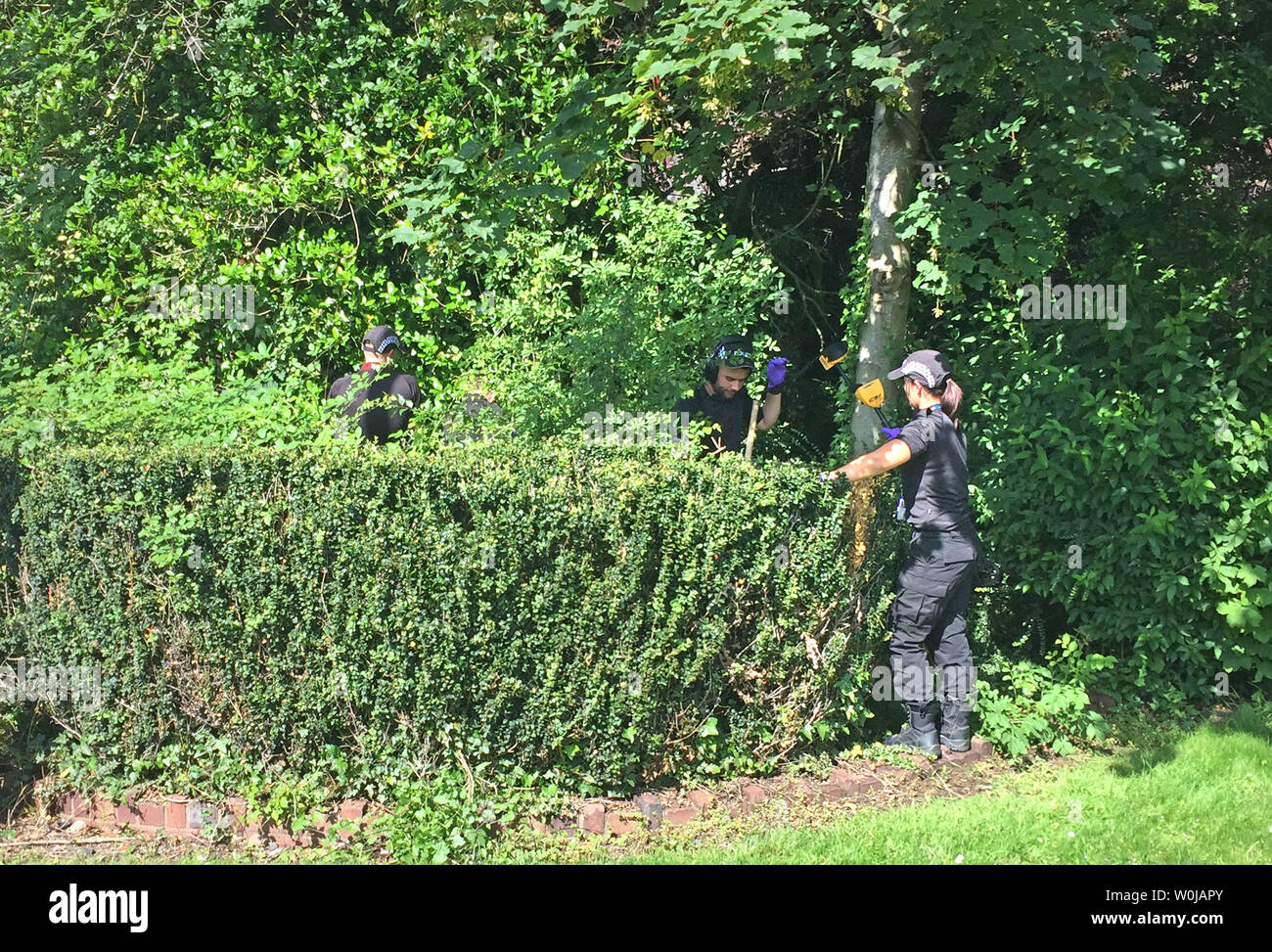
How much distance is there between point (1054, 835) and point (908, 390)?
232cm

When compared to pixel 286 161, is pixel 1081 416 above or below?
below

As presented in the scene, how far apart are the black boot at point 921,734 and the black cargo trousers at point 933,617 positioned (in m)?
0.04

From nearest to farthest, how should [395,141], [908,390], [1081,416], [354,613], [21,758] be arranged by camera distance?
[354,613] < [21,758] < [908,390] < [1081,416] < [395,141]

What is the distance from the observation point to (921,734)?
606 cm

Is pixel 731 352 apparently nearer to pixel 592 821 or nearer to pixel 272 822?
pixel 592 821

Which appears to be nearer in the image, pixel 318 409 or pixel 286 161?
pixel 318 409

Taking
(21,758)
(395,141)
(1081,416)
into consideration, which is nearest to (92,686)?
(21,758)

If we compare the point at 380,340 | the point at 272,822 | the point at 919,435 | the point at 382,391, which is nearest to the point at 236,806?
the point at 272,822

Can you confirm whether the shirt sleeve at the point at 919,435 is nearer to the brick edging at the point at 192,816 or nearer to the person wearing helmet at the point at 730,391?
the person wearing helmet at the point at 730,391

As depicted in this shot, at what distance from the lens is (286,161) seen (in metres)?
8.80

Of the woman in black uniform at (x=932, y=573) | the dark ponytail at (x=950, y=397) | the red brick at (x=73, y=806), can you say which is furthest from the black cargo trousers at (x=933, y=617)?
the red brick at (x=73, y=806)

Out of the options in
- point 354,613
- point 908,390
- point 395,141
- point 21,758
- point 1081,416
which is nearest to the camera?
point 354,613

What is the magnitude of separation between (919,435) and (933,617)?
94cm

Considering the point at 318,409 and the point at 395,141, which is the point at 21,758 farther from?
the point at 395,141
